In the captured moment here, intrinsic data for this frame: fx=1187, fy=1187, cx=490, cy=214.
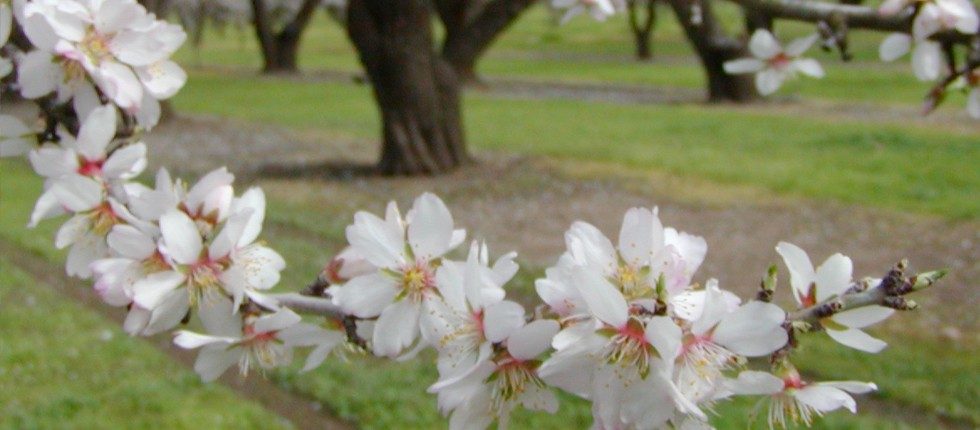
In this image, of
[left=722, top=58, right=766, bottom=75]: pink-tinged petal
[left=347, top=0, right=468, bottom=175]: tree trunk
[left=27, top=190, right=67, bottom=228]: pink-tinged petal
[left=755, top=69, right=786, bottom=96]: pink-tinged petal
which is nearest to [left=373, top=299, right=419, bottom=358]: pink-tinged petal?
[left=27, top=190, right=67, bottom=228]: pink-tinged petal

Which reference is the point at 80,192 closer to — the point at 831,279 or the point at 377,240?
the point at 377,240

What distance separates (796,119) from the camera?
14.7 meters

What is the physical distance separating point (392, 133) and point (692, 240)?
9472 millimetres

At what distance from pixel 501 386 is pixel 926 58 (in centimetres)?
163

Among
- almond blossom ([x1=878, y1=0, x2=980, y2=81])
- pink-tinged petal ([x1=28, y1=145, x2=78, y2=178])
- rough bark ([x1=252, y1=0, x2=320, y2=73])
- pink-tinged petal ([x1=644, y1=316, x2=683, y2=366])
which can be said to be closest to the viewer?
pink-tinged petal ([x1=644, y1=316, x2=683, y2=366])

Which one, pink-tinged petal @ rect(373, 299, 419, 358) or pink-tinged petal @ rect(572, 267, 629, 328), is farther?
pink-tinged petal @ rect(373, 299, 419, 358)

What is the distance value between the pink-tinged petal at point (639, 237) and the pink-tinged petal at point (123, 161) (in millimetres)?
631

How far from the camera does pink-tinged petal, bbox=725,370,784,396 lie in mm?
1009

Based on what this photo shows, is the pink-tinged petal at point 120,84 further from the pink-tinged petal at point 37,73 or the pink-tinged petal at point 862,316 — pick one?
the pink-tinged petal at point 862,316

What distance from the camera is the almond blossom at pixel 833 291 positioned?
109cm

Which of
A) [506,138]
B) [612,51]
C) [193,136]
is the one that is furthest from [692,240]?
[612,51]

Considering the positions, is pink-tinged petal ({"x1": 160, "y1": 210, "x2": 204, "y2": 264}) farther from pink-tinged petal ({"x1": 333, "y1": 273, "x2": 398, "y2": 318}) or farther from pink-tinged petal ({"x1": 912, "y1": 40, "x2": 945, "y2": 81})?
pink-tinged petal ({"x1": 912, "y1": 40, "x2": 945, "y2": 81})

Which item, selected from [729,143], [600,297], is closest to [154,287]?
[600,297]

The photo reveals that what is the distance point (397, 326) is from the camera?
117 centimetres
